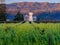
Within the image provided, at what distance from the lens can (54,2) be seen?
5.32 meters

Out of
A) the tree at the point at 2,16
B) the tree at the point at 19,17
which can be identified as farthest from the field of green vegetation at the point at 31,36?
the tree at the point at 2,16

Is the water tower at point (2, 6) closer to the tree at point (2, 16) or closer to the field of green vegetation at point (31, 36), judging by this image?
the tree at point (2, 16)


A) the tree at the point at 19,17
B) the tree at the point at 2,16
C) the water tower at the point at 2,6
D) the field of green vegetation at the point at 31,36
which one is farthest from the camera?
the water tower at the point at 2,6

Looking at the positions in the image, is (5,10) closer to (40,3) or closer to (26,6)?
(26,6)

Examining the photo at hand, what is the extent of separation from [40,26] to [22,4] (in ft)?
5.62

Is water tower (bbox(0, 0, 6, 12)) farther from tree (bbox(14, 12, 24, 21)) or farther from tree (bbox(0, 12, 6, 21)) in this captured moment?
tree (bbox(14, 12, 24, 21))

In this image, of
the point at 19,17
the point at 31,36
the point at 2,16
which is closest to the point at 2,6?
the point at 2,16

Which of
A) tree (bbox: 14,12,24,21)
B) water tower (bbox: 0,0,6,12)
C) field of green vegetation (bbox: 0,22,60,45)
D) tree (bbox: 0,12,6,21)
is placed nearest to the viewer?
field of green vegetation (bbox: 0,22,60,45)

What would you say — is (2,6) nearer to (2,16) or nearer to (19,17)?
(2,16)

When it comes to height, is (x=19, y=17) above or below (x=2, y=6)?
below

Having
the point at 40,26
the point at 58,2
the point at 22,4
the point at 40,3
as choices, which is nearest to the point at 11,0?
the point at 22,4

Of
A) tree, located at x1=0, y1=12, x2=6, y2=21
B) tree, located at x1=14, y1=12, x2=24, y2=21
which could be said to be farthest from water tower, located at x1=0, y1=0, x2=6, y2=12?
tree, located at x1=14, y1=12, x2=24, y2=21

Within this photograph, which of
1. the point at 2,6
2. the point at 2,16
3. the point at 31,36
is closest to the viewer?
the point at 31,36

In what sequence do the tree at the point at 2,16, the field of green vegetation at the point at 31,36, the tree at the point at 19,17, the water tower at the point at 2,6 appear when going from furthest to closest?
the water tower at the point at 2,6 → the tree at the point at 2,16 → the tree at the point at 19,17 → the field of green vegetation at the point at 31,36
